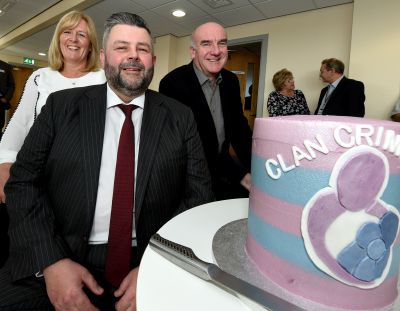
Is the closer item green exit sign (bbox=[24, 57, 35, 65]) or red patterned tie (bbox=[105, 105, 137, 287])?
red patterned tie (bbox=[105, 105, 137, 287])

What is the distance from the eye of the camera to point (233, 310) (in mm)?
439

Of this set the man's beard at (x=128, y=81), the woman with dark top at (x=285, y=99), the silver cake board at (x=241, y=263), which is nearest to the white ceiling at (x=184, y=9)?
the woman with dark top at (x=285, y=99)

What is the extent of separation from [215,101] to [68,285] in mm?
1295

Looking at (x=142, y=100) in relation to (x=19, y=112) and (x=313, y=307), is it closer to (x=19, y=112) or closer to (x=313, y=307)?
(x=19, y=112)

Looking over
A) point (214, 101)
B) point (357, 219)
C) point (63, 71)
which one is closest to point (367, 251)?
point (357, 219)

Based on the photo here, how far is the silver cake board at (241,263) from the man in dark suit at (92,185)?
33 centimetres

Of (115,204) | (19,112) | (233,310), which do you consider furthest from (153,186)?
(19,112)

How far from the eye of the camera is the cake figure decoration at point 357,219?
441mm

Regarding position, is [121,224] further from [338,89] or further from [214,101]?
[338,89]

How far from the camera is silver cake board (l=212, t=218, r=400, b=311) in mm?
468

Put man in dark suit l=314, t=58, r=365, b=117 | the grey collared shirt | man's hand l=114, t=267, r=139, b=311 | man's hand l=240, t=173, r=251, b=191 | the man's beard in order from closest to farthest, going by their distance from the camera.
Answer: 1. man's hand l=114, t=267, r=139, b=311
2. the man's beard
3. man's hand l=240, t=173, r=251, b=191
4. the grey collared shirt
5. man in dark suit l=314, t=58, r=365, b=117

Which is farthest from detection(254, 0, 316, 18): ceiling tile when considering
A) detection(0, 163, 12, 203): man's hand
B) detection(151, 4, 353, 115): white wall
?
detection(0, 163, 12, 203): man's hand

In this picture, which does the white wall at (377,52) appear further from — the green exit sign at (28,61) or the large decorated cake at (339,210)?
the green exit sign at (28,61)

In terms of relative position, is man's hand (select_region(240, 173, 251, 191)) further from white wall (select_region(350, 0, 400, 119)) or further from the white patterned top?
white wall (select_region(350, 0, 400, 119))
